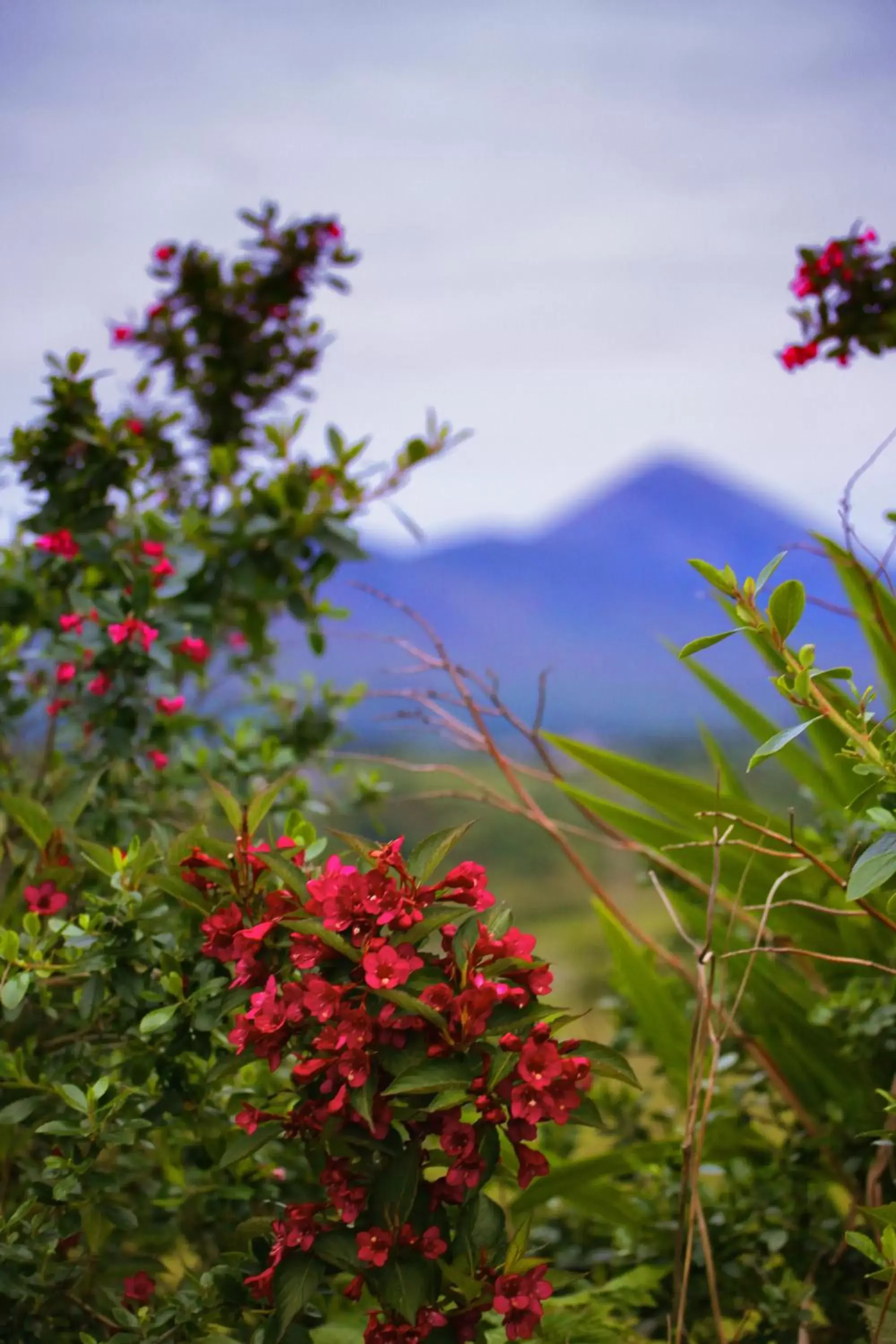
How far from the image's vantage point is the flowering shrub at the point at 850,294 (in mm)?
1548

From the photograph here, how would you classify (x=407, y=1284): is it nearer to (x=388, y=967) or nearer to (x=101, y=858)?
(x=388, y=967)

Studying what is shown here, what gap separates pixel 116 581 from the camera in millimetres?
1411

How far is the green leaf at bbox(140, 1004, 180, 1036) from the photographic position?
0.77 metres

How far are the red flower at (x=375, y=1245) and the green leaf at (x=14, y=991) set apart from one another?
29cm

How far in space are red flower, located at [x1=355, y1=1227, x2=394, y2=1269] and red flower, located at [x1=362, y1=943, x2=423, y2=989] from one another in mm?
139

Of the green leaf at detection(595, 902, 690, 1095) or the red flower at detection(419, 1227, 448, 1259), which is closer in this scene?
the red flower at detection(419, 1227, 448, 1259)

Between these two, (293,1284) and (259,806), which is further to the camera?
(259,806)

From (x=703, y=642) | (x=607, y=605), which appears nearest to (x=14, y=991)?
(x=703, y=642)

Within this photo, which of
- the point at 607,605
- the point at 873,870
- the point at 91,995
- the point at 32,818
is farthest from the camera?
the point at 607,605

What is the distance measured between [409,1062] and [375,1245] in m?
0.11

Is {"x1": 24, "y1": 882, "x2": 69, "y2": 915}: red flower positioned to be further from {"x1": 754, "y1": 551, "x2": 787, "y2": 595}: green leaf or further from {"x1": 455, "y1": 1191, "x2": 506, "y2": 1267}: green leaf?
{"x1": 754, "y1": 551, "x2": 787, "y2": 595}: green leaf

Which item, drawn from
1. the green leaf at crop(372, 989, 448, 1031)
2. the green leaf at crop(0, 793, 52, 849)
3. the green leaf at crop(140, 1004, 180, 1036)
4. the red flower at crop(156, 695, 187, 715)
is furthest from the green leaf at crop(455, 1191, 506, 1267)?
the red flower at crop(156, 695, 187, 715)

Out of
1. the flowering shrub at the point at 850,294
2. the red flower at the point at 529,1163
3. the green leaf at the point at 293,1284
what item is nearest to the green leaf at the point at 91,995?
the green leaf at the point at 293,1284

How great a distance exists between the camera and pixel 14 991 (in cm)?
79
